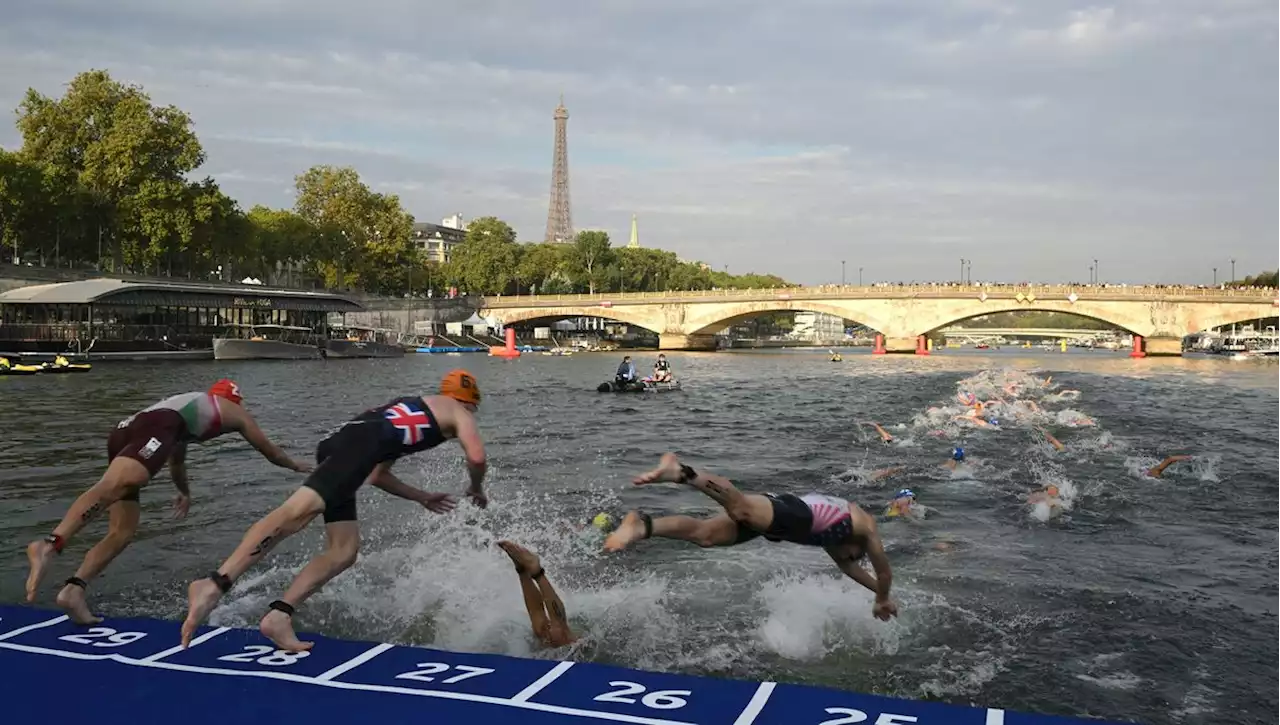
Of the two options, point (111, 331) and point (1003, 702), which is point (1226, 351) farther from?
point (1003, 702)

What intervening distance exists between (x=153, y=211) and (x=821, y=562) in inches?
2985

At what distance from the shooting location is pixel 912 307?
104 meters

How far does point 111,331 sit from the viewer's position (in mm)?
66250

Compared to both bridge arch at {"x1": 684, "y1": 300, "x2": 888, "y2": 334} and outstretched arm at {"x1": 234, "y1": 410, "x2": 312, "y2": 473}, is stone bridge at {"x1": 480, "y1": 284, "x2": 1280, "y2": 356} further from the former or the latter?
outstretched arm at {"x1": 234, "y1": 410, "x2": 312, "y2": 473}

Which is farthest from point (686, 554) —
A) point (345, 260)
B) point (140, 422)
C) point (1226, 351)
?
point (1226, 351)

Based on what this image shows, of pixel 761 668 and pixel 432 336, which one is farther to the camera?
pixel 432 336

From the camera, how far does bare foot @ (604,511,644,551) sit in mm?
7160

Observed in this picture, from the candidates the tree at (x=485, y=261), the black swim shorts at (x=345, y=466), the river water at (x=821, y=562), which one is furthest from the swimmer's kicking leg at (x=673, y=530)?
the tree at (x=485, y=261)

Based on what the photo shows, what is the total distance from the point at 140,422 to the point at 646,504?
977 centimetres

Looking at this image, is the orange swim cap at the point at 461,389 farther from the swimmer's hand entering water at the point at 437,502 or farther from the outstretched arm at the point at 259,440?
the outstretched arm at the point at 259,440

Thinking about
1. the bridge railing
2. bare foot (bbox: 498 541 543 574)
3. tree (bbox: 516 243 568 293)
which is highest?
tree (bbox: 516 243 568 293)

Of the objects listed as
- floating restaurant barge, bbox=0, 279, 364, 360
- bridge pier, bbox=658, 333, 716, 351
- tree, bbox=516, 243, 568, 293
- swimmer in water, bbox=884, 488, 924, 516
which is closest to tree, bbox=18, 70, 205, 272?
floating restaurant barge, bbox=0, 279, 364, 360

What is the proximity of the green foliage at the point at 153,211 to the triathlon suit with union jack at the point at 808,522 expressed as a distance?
75.3 meters

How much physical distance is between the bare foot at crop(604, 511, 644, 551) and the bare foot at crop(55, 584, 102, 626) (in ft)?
15.4
